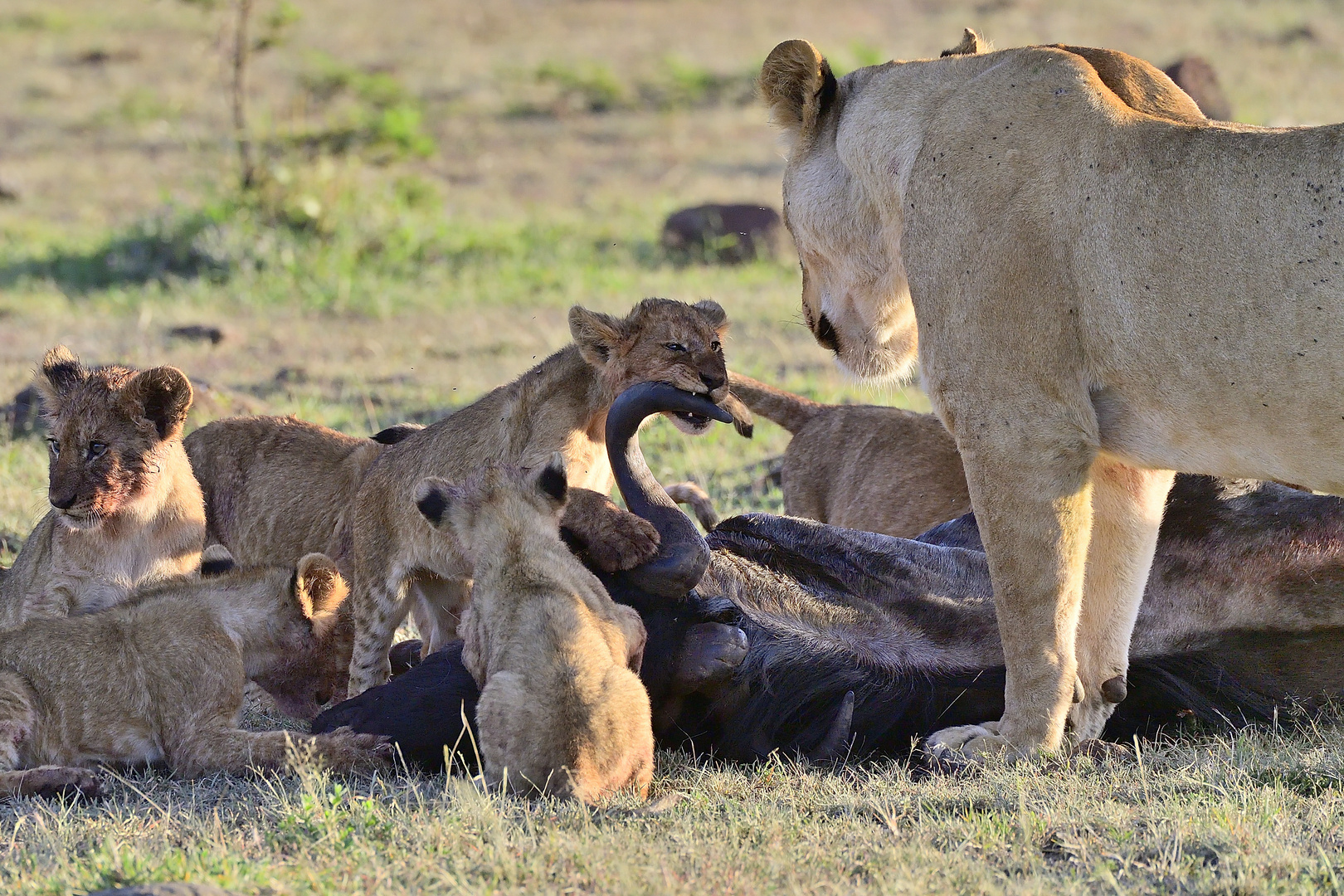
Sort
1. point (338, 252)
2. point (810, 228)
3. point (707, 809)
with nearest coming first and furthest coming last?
point (707, 809), point (810, 228), point (338, 252)

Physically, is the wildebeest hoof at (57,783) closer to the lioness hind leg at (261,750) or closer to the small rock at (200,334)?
the lioness hind leg at (261,750)

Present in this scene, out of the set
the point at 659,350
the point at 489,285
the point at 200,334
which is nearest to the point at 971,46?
the point at 659,350

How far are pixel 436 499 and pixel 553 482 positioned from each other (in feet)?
1.03

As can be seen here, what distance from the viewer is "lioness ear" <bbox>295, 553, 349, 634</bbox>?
15.8 ft

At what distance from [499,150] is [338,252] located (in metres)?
6.55

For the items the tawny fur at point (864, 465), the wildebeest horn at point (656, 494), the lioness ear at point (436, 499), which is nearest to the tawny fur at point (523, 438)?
the wildebeest horn at point (656, 494)

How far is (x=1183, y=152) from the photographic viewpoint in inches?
159

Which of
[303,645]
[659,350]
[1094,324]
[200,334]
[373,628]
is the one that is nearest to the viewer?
[1094,324]

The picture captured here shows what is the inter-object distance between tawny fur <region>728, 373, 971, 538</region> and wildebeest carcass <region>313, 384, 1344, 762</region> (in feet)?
3.35

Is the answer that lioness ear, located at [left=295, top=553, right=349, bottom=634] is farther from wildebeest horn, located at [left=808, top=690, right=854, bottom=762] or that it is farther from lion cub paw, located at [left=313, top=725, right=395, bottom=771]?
wildebeest horn, located at [left=808, top=690, right=854, bottom=762]

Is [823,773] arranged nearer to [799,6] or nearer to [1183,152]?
[1183,152]

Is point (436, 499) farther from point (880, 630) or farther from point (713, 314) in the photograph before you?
point (713, 314)

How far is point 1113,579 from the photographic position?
4.49 meters

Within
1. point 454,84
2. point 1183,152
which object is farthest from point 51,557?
point 454,84
